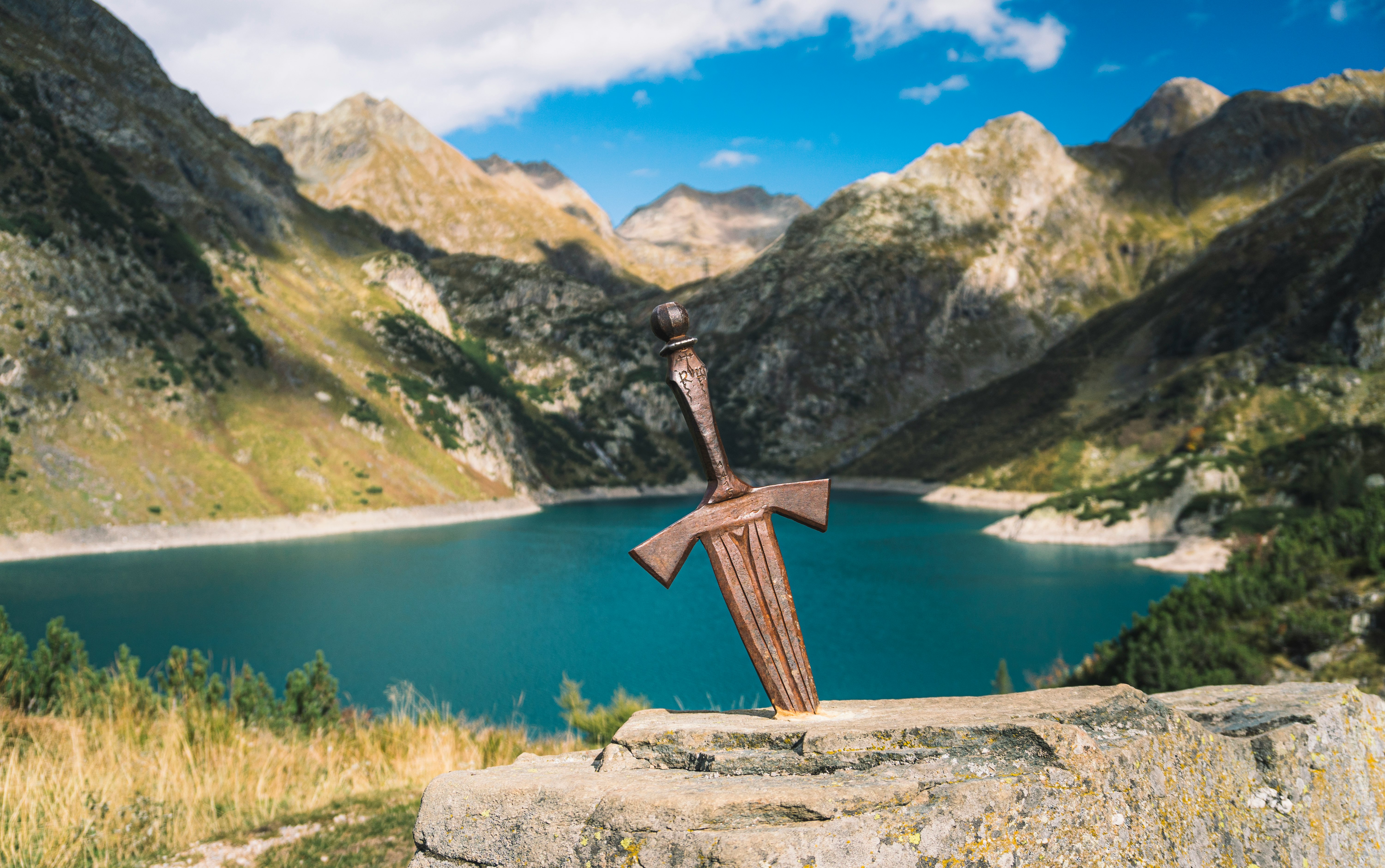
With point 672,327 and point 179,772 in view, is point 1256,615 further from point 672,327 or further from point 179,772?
point 179,772

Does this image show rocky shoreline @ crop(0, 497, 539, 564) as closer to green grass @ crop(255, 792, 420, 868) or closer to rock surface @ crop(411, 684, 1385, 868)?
green grass @ crop(255, 792, 420, 868)

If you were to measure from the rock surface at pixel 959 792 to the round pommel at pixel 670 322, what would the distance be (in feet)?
9.41

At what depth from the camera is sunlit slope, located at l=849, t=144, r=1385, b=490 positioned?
87.0 m

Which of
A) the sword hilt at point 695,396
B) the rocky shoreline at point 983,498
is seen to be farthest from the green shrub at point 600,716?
the rocky shoreline at point 983,498

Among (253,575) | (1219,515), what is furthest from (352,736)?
(1219,515)

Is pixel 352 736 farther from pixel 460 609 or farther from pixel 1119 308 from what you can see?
pixel 1119 308

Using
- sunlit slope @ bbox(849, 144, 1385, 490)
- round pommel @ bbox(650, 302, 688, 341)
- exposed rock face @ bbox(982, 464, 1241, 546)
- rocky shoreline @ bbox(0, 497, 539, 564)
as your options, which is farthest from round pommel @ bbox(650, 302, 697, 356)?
rocky shoreline @ bbox(0, 497, 539, 564)

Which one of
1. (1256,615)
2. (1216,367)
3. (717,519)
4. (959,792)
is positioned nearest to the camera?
(959,792)

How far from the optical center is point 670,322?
226 inches

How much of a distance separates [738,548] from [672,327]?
1777 mm

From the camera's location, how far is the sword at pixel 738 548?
568cm

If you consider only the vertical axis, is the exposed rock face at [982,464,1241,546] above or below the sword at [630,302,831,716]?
below

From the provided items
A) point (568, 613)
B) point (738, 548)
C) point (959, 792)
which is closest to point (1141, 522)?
point (568, 613)

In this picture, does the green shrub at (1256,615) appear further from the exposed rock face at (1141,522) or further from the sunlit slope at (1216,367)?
the sunlit slope at (1216,367)
